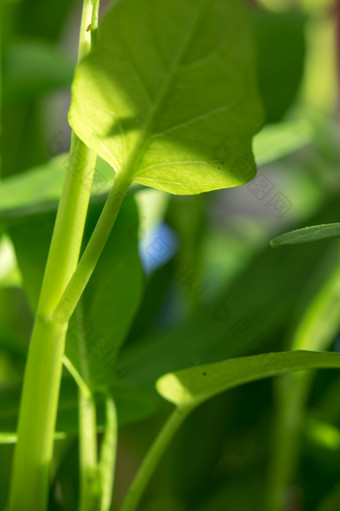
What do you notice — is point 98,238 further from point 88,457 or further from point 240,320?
point 240,320

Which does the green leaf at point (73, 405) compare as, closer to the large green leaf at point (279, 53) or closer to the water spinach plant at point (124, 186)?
the water spinach plant at point (124, 186)

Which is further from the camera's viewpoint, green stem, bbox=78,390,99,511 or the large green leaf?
the large green leaf

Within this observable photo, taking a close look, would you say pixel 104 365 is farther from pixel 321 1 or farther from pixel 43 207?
pixel 321 1

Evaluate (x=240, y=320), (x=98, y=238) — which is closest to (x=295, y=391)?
(x=240, y=320)

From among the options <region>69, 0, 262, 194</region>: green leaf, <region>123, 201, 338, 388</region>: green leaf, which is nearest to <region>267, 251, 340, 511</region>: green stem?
<region>123, 201, 338, 388</region>: green leaf

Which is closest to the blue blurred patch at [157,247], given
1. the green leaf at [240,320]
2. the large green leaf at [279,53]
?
the green leaf at [240,320]

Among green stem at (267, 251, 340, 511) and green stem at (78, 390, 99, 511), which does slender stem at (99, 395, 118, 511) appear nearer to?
green stem at (78, 390, 99, 511)
